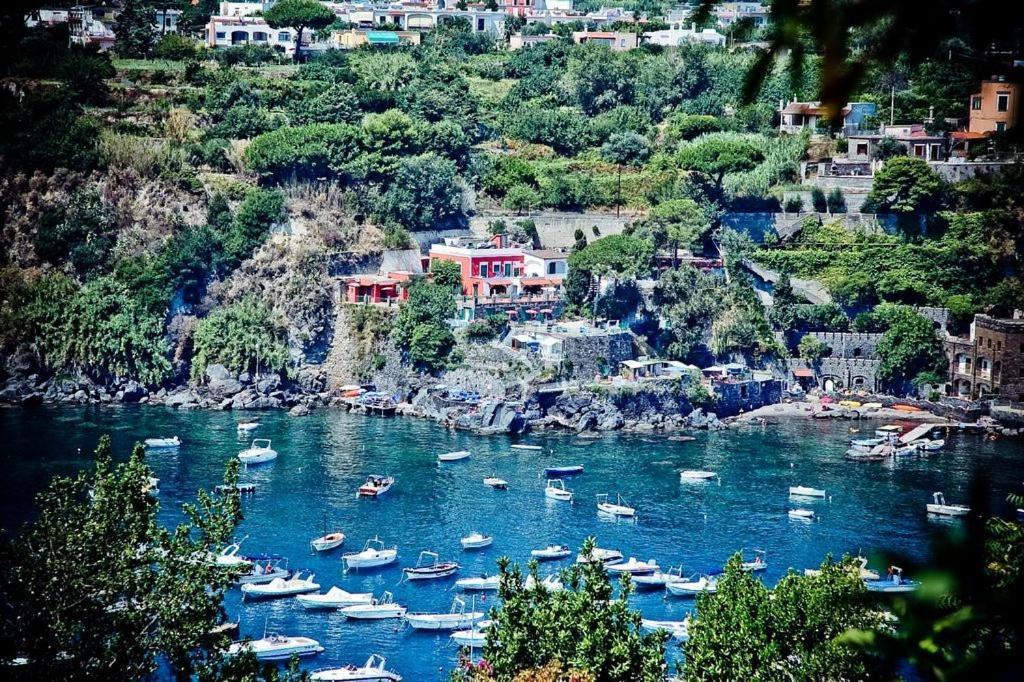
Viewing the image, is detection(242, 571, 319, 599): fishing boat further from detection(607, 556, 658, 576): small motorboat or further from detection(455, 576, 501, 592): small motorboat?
detection(607, 556, 658, 576): small motorboat

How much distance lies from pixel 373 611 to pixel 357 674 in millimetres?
1755

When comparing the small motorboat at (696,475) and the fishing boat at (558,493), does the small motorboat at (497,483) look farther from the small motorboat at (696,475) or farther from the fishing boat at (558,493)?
the small motorboat at (696,475)

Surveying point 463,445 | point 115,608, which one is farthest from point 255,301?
point 115,608

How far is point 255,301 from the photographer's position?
2641cm

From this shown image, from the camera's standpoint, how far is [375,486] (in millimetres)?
19812

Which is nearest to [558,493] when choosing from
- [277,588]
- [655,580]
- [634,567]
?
[634,567]

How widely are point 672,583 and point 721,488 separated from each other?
3.99m

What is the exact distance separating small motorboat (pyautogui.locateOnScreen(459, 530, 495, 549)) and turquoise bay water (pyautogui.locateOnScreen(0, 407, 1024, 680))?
0.43 feet

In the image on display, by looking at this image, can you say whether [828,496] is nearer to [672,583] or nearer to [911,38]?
[672,583]


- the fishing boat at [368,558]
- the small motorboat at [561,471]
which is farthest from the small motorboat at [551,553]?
the small motorboat at [561,471]

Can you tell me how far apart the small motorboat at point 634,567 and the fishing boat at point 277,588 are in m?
3.25

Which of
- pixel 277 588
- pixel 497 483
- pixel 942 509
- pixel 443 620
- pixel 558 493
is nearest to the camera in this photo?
pixel 443 620

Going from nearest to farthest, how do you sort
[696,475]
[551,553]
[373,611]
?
1. [373,611]
2. [551,553]
3. [696,475]

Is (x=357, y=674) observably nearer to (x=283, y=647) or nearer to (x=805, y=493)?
(x=283, y=647)
